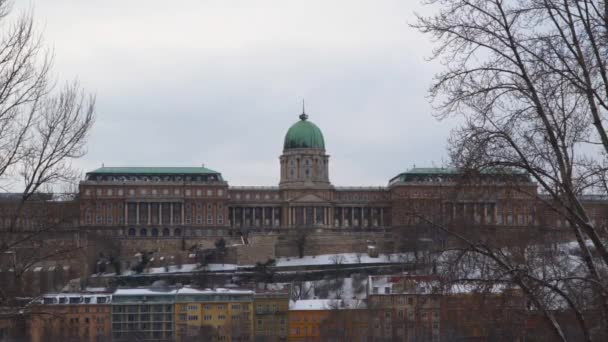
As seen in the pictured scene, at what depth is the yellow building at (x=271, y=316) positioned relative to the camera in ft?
331

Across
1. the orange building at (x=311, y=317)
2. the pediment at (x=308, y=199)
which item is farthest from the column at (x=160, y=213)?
the orange building at (x=311, y=317)

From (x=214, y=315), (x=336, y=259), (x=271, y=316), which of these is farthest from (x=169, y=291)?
(x=336, y=259)

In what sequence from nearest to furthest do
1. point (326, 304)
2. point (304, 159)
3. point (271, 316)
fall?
point (326, 304), point (271, 316), point (304, 159)

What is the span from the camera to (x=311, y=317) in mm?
100062

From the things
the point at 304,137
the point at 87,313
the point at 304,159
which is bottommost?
the point at 87,313

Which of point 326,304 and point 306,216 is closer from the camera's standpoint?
point 326,304

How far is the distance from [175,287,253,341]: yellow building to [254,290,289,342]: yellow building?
755 millimetres

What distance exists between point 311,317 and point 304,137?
78.3 metres

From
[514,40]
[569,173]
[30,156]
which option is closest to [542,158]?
[569,173]

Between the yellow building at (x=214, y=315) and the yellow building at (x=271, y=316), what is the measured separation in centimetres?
75

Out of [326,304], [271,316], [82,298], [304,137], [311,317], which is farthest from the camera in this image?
[304,137]

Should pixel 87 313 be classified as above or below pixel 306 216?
below

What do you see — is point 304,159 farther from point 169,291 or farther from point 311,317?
point 311,317

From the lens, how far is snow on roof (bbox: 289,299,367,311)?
317 ft
